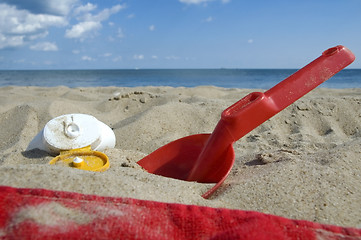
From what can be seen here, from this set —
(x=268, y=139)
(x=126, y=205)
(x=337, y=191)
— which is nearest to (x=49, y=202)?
(x=126, y=205)

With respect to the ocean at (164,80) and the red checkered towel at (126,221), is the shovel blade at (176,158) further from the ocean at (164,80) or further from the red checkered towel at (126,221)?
the ocean at (164,80)

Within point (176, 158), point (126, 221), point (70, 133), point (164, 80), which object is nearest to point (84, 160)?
point (70, 133)

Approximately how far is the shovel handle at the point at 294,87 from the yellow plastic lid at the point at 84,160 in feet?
2.31

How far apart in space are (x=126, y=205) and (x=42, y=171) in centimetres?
39

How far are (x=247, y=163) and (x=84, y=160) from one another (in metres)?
0.92

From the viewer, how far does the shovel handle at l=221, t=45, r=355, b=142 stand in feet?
4.63

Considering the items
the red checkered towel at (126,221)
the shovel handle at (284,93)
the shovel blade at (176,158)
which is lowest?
the shovel blade at (176,158)

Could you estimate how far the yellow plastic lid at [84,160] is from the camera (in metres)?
1.51

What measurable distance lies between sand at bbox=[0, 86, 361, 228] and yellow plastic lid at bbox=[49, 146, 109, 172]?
8 centimetres

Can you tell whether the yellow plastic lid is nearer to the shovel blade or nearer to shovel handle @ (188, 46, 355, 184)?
the shovel blade

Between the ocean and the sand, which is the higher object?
the sand

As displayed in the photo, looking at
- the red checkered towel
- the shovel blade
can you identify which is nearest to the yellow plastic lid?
the shovel blade

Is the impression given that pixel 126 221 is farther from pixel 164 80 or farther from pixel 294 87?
pixel 164 80

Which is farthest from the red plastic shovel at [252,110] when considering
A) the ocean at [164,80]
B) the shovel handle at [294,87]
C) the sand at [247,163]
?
the ocean at [164,80]
